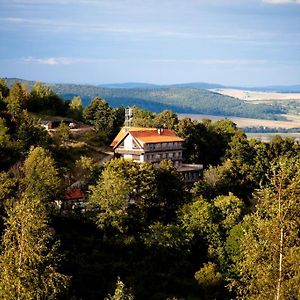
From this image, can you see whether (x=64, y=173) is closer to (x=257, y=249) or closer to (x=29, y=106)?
(x=29, y=106)

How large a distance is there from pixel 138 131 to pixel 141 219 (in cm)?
1171

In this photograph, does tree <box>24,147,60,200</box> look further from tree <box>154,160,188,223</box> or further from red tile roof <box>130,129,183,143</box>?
red tile roof <box>130,129,183,143</box>

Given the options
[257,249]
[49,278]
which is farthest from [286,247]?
[49,278]

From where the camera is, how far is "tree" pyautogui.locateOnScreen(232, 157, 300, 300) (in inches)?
631

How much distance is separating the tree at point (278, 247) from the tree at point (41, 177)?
25.0m

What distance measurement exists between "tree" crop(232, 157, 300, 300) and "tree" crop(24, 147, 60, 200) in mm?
25000

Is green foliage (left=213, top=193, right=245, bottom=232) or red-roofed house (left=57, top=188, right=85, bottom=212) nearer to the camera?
red-roofed house (left=57, top=188, right=85, bottom=212)

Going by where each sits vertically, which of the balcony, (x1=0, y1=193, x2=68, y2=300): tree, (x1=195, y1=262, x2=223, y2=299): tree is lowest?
(x1=195, y1=262, x2=223, y2=299): tree

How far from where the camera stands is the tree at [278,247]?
16.0 meters

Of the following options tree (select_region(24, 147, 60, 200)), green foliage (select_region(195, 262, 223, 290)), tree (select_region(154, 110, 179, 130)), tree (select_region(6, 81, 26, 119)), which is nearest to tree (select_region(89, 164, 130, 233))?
tree (select_region(24, 147, 60, 200))

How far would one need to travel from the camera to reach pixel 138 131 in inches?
2058

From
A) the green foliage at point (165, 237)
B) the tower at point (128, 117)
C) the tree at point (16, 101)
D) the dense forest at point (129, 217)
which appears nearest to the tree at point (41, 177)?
the dense forest at point (129, 217)

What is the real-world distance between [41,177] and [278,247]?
26.5m

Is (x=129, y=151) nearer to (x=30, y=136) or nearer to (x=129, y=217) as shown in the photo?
(x=30, y=136)
